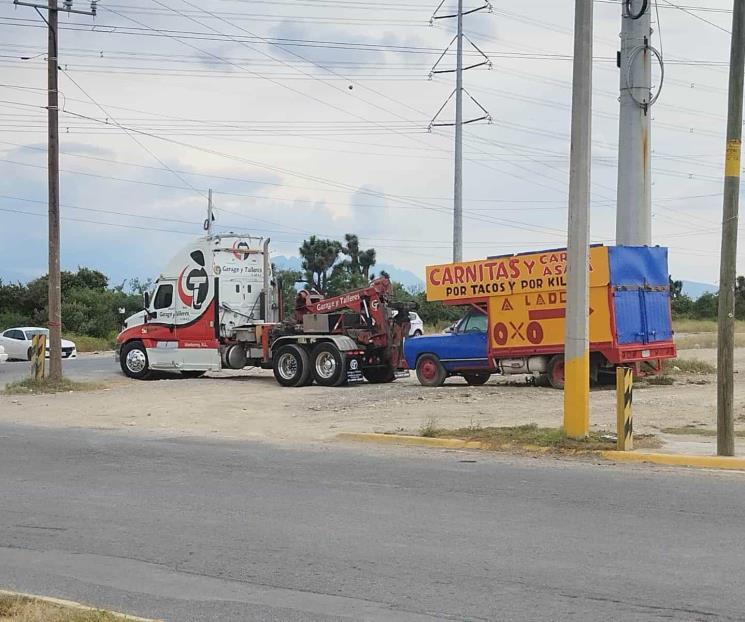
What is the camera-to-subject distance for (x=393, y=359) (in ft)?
83.9

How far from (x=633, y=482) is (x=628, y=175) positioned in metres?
17.2

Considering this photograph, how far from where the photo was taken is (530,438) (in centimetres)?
1403

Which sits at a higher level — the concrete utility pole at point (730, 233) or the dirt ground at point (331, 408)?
the concrete utility pole at point (730, 233)

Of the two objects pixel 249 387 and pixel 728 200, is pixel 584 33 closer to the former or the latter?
pixel 728 200

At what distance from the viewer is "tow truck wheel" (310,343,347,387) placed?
969 inches

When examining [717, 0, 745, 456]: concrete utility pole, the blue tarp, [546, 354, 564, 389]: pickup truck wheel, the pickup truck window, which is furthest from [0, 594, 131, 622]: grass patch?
the pickup truck window

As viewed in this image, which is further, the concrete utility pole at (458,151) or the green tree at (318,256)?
the green tree at (318,256)

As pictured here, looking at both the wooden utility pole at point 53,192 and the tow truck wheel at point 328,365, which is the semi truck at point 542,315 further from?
the wooden utility pole at point 53,192

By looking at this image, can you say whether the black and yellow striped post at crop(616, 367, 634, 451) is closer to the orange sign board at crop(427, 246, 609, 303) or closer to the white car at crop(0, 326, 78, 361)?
the orange sign board at crop(427, 246, 609, 303)

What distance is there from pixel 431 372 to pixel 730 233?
1245 centimetres

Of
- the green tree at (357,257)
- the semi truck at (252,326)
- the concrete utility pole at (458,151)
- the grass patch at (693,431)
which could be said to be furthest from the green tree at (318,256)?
the grass patch at (693,431)

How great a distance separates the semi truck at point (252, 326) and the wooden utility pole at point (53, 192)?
123 inches

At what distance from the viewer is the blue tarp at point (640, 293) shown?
70.0 ft

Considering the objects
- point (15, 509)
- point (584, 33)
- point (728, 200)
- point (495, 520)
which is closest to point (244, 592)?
point (495, 520)
